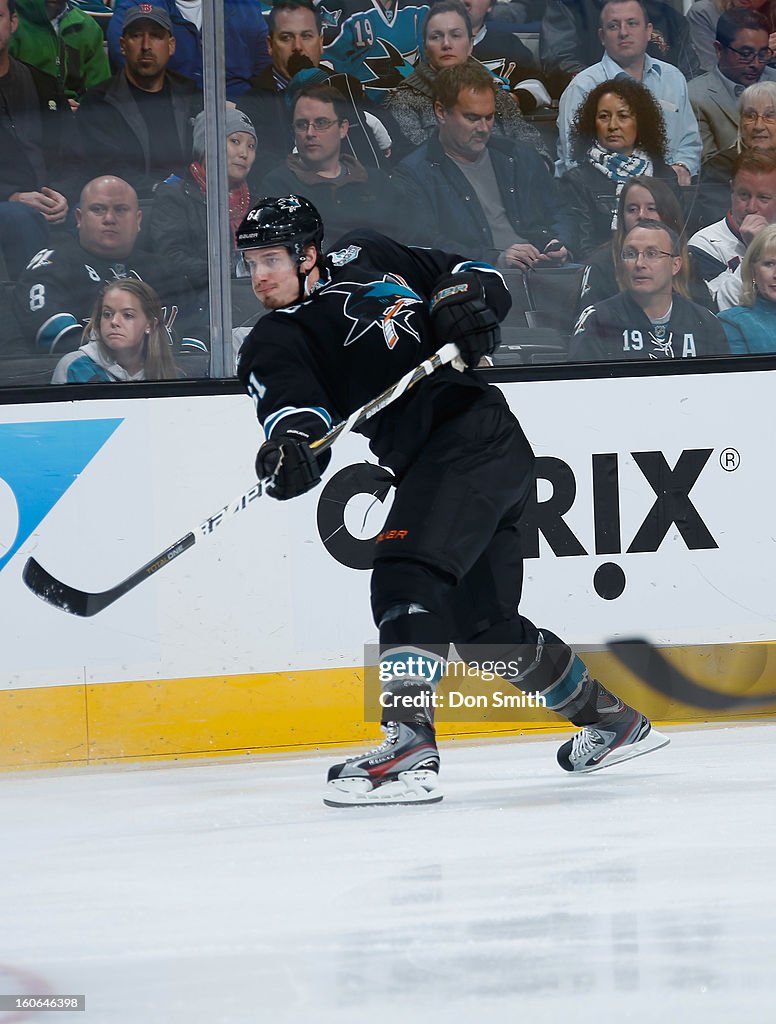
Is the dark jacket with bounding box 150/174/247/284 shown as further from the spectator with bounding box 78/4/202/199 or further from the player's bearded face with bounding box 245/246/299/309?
the player's bearded face with bounding box 245/246/299/309

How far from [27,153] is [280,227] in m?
1.18

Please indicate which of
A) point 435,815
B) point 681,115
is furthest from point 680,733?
point 681,115

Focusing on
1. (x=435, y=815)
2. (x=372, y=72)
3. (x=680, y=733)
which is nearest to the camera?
(x=435, y=815)

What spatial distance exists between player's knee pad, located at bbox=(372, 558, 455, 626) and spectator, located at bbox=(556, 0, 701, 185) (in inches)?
67.1

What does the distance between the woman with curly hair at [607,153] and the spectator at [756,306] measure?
0.29 m

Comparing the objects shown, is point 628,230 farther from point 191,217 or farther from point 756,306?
point 191,217

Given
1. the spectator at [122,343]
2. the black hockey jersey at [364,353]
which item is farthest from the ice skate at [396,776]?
the spectator at [122,343]

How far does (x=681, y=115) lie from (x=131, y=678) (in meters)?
2.02

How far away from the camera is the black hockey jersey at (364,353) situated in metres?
2.58

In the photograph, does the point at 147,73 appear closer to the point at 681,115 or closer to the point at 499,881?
the point at 681,115

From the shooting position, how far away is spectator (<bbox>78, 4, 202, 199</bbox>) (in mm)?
3447

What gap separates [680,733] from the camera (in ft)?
11.0

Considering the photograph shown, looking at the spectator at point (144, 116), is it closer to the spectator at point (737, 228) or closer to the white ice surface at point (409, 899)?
the spectator at point (737, 228)

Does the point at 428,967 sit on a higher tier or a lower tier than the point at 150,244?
lower
